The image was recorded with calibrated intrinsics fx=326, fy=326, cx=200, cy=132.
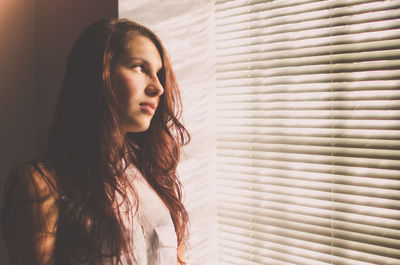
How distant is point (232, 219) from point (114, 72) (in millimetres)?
1033

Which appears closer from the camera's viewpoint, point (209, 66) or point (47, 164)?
point (47, 164)

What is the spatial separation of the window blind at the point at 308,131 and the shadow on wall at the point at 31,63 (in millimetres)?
770

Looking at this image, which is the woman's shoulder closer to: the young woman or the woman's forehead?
the young woman

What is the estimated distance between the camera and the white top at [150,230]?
1066 millimetres

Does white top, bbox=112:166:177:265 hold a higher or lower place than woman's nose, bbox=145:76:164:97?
lower

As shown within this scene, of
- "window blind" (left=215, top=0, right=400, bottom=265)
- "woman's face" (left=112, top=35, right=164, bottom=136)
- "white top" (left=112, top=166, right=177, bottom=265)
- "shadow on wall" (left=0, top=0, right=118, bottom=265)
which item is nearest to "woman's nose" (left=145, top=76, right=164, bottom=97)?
"woman's face" (left=112, top=35, right=164, bottom=136)

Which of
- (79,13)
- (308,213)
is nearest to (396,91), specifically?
(308,213)

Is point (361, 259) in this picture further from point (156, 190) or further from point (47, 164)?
point (47, 164)

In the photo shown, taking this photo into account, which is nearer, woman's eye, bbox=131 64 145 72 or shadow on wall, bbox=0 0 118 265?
woman's eye, bbox=131 64 145 72

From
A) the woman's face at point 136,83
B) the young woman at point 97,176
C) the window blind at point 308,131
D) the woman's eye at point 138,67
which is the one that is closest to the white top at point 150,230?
the young woman at point 97,176

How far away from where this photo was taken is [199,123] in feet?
5.70

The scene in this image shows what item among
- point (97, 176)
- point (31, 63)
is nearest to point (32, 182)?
point (97, 176)

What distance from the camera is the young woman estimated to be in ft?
2.96

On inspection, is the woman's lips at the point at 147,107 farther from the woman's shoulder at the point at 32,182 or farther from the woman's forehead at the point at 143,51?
the woman's shoulder at the point at 32,182
